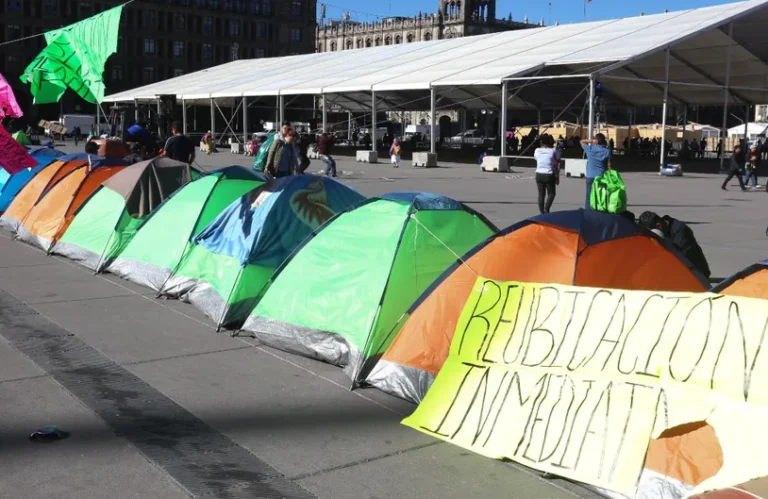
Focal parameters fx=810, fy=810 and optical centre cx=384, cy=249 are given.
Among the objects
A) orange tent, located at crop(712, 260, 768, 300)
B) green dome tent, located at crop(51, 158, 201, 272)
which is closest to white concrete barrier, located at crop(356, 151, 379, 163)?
green dome tent, located at crop(51, 158, 201, 272)

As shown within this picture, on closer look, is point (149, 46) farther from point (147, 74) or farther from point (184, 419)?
point (184, 419)

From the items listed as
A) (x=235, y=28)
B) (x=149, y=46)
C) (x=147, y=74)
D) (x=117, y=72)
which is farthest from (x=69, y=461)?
(x=235, y=28)

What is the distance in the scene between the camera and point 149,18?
9325 centimetres

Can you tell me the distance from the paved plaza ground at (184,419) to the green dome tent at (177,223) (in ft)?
1.40

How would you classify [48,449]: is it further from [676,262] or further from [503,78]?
[503,78]

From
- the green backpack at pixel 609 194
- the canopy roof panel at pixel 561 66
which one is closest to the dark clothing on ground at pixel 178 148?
the green backpack at pixel 609 194

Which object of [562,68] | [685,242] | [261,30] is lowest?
[685,242]

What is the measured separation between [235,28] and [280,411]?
102310mm

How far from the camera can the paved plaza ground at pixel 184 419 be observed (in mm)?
4316

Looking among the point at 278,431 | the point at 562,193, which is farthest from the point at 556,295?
the point at 562,193

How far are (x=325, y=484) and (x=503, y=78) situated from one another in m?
26.8

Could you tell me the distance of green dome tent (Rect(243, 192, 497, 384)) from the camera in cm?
615

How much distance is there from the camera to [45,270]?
10.4m

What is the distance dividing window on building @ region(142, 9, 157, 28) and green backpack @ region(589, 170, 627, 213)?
91613 mm
